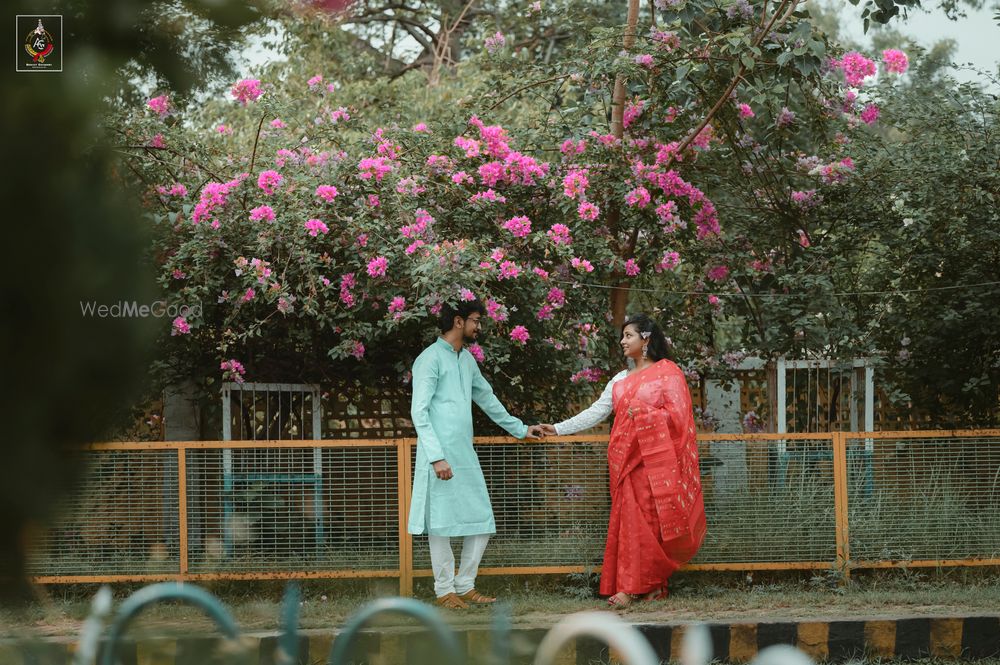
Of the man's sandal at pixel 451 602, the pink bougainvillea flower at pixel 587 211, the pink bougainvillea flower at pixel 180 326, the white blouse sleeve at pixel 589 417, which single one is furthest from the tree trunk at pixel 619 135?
the pink bougainvillea flower at pixel 180 326

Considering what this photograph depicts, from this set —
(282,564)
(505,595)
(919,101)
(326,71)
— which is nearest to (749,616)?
(505,595)

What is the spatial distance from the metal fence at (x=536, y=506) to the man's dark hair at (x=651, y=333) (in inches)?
21.4

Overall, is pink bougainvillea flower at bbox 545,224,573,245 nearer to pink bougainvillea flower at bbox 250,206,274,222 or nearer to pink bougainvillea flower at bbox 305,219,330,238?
pink bougainvillea flower at bbox 305,219,330,238

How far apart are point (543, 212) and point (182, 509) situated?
311cm

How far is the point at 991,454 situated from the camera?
7020mm

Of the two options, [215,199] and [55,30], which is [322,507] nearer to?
[215,199]

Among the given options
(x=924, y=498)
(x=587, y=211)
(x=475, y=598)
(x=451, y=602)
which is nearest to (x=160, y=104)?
(x=451, y=602)

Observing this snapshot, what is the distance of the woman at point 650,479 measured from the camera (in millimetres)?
6594

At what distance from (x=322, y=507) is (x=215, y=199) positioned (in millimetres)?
1929

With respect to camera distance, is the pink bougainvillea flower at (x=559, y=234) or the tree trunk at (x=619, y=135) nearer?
the pink bougainvillea flower at (x=559, y=234)

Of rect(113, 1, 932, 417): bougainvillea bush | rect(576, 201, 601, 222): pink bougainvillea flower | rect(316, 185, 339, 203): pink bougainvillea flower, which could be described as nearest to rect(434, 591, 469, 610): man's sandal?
rect(113, 1, 932, 417): bougainvillea bush

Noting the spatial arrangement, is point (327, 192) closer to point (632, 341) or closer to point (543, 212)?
point (543, 212)

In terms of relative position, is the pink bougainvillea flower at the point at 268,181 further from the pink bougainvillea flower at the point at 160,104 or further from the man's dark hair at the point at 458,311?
the pink bougainvillea flower at the point at 160,104

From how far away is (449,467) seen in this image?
21.0 feet
